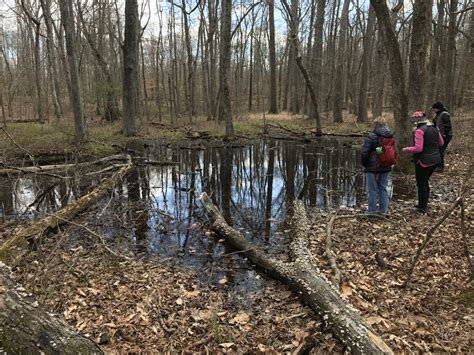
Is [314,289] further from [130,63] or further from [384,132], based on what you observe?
[130,63]

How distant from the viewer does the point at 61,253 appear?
5.82 metres

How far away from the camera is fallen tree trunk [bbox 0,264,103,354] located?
2779mm

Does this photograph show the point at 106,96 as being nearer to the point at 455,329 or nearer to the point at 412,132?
the point at 412,132

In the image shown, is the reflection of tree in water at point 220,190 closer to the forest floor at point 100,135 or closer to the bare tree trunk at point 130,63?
the forest floor at point 100,135

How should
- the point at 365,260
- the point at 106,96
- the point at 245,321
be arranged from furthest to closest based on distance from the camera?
1. the point at 106,96
2. the point at 365,260
3. the point at 245,321

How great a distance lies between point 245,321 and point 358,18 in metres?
33.7

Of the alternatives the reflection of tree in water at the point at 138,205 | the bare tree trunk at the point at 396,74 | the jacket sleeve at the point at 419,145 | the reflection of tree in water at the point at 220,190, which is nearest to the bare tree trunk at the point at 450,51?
the reflection of tree in water at the point at 220,190

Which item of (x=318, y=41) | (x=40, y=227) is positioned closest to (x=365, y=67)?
(x=318, y=41)

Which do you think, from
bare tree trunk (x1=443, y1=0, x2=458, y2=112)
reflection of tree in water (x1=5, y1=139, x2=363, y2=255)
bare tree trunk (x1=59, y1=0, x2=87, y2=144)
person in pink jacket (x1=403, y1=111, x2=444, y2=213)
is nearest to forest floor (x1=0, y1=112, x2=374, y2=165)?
bare tree trunk (x1=59, y1=0, x2=87, y2=144)

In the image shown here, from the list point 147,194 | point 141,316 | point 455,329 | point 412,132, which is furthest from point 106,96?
point 455,329

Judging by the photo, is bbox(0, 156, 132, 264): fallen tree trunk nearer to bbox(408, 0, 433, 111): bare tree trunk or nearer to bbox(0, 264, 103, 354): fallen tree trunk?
bbox(0, 264, 103, 354): fallen tree trunk

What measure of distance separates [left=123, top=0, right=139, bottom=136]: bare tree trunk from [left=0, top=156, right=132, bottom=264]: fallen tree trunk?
10.5 metres

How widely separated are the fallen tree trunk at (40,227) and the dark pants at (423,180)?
21.5ft

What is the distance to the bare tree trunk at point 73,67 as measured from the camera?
45.9 ft
